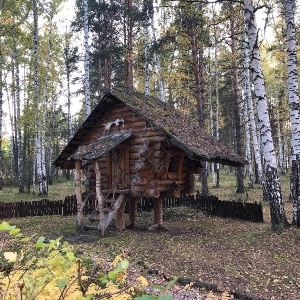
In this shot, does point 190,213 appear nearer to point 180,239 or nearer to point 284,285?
point 180,239

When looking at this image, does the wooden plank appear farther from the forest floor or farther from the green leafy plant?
the green leafy plant

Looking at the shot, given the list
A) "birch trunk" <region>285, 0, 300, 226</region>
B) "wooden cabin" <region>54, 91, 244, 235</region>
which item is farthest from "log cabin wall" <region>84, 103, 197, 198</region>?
"birch trunk" <region>285, 0, 300, 226</region>

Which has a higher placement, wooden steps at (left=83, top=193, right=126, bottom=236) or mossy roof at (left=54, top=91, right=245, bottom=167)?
mossy roof at (left=54, top=91, right=245, bottom=167)

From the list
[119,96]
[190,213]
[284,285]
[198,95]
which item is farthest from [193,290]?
[198,95]

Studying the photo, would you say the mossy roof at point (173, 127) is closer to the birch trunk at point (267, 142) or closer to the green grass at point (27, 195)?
the birch trunk at point (267, 142)

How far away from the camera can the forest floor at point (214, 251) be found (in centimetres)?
675

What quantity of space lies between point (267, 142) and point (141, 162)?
13.8 feet

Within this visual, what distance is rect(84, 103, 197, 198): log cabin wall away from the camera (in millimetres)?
11039

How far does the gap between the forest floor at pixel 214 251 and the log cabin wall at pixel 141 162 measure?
1.65m

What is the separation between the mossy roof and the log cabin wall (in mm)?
311

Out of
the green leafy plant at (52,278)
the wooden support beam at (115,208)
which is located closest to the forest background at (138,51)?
the wooden support beam at (115,208)

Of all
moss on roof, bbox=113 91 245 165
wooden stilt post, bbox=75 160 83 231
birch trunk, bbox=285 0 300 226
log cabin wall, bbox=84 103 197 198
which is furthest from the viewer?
wooden stilt post, bbox=75 160 83 231

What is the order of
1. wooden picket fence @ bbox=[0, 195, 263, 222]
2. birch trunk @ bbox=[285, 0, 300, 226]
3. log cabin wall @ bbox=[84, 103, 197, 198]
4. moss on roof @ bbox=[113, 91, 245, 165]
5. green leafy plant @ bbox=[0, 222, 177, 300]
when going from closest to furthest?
1. green leafy plant @ bbox=[0, 222, 177, 300]
2. moss on roof @ bbox=[113, 91, 245, 165]
3. birch trunk @ bbox=[285, 0, 300, 226]
4. log cabin wall @ bbox=[84, 103, 197, 198]
5. wooden picket fence @ bbox=[0, 195, 263, 222]

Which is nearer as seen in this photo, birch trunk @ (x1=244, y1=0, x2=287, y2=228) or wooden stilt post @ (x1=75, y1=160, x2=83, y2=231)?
birch trunk @ (x1=244, y1=0, x2=287, y2=228)
